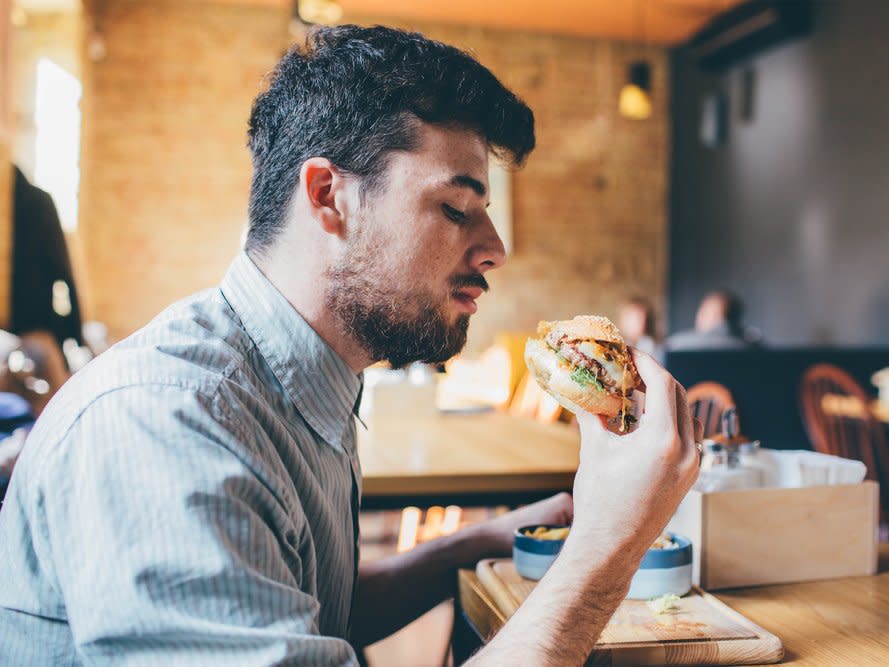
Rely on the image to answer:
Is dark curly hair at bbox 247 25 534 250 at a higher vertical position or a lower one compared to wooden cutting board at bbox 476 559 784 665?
higher

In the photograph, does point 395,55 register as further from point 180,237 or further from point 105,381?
point 180,237

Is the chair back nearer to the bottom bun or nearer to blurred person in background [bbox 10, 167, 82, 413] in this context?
the bottom bun

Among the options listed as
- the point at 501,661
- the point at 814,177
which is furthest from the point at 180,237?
the point at 501,661

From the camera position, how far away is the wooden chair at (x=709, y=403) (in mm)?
3027

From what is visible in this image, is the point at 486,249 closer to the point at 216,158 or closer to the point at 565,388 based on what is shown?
the point at 565,388

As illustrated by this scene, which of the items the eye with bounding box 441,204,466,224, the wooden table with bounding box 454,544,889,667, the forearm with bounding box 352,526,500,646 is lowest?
the forearm with bounding box 352,526,500,646

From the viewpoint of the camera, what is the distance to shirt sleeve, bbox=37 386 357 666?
642 mm

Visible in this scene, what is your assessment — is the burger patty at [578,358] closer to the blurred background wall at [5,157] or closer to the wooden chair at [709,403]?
the wooden chair at [709,403]

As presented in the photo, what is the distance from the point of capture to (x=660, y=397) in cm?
88

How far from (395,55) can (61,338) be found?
170 inches

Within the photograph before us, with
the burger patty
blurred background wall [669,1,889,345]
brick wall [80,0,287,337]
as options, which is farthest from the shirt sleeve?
brick wall [80,0,287,337]

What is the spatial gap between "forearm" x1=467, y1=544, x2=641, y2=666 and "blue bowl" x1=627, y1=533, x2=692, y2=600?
6.5 inches

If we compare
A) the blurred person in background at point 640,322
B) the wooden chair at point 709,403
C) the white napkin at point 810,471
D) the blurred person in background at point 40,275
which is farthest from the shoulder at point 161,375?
the blurred person in background at point 640,322

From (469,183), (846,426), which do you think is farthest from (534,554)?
(846,426)
